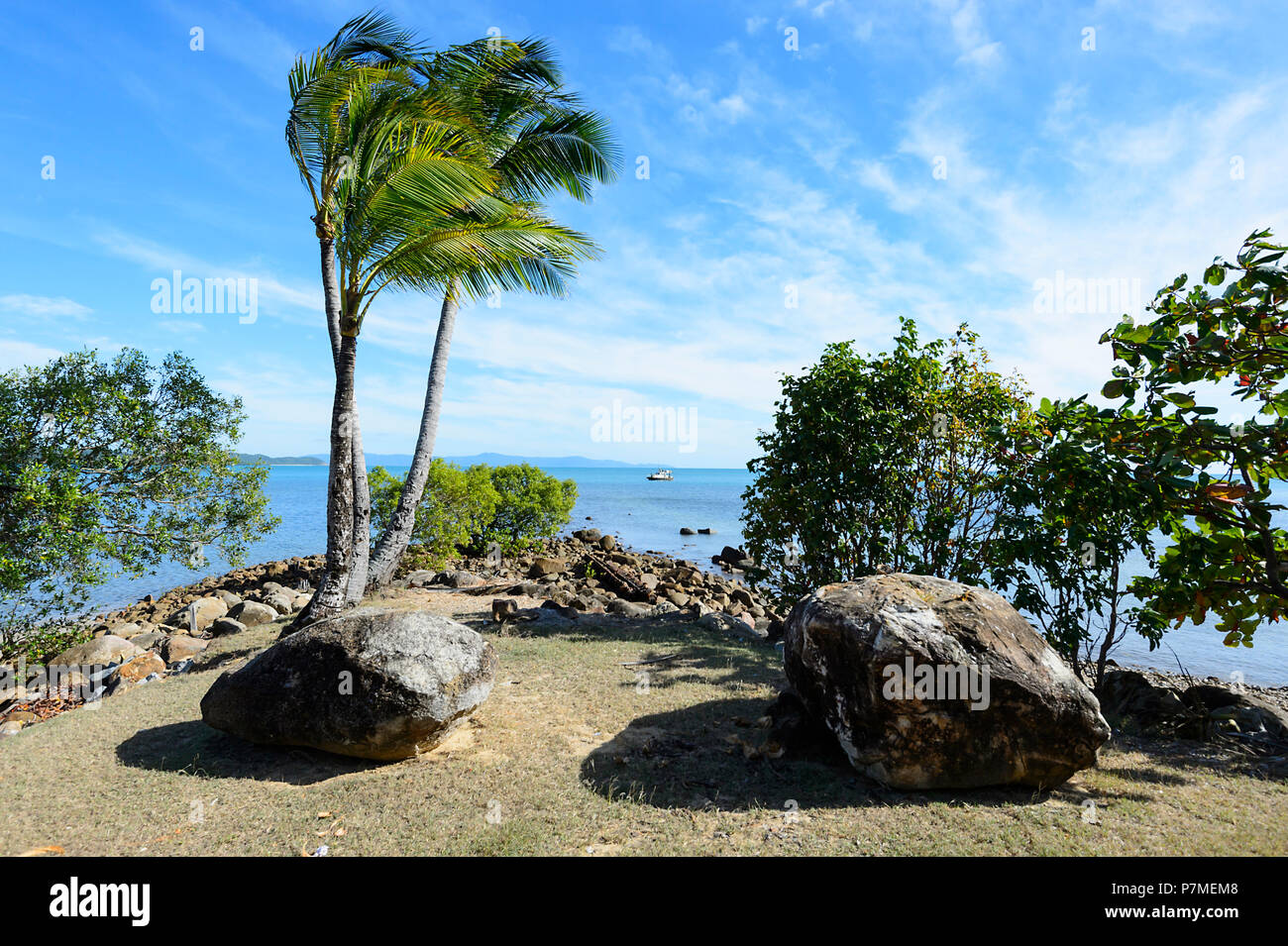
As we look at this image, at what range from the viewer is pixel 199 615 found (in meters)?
14.3

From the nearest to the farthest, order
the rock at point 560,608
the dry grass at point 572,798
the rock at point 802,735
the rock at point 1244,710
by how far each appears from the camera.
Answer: the dry grass at point 572,798, the rock at point 802,735, the rock at point 1244,710, the rock at point 560,608

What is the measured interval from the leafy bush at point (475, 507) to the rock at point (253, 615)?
Answer: 185 inches

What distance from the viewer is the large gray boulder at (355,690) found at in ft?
20.1

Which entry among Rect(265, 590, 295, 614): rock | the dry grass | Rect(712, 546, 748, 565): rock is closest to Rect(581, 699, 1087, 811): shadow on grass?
the dry grass

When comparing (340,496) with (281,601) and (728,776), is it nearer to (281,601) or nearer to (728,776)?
(281,601)

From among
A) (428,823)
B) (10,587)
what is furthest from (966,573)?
(10,587)

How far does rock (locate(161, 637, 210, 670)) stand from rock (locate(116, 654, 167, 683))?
207mm

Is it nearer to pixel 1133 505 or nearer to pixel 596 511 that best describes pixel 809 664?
pixel 1133 505

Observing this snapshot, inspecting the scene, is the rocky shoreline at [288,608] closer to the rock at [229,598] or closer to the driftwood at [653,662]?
the rock at [229,598]

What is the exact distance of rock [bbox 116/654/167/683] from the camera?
1020cm

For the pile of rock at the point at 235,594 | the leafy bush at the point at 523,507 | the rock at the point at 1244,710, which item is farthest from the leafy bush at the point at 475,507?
the rock at the point at 1244,710

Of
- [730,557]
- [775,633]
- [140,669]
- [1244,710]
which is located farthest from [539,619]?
[730,557]

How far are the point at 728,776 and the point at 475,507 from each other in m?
14.4

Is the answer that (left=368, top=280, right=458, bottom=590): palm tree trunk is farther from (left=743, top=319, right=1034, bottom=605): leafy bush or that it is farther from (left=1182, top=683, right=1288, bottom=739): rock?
(left=1182, top=683, right=1288, bottom=739): rock
